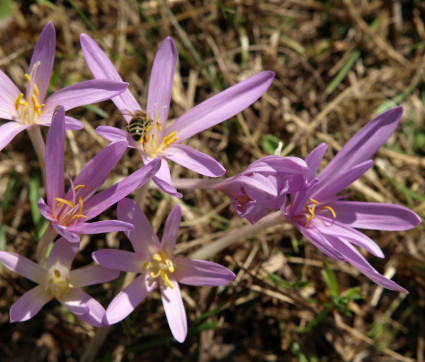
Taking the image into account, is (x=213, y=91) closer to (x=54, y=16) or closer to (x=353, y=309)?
(x=54, y=16)

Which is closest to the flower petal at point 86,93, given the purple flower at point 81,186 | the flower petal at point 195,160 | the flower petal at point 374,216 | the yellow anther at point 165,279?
the purple flower at point 81,186

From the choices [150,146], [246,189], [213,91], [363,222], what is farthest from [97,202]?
[213,91]

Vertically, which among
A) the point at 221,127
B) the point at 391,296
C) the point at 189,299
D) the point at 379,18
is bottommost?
the point at 391,296

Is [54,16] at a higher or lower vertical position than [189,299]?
higher

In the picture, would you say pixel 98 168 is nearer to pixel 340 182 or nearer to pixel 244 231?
pixel 244 231

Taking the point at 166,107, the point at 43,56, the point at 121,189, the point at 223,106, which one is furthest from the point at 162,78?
the point at 121,189

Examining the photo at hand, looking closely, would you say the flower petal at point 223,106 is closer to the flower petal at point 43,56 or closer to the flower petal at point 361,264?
the flower petal at point 43,56
